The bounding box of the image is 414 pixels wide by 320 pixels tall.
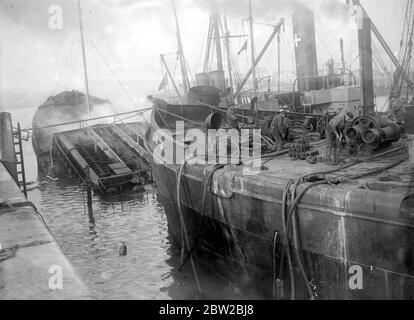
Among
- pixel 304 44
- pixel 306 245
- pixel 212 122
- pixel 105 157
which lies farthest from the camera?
pixel 105 157

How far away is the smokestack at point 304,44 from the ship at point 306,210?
7.16 metres

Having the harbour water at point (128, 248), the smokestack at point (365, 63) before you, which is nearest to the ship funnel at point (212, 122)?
the harbour water at point (128, 248)

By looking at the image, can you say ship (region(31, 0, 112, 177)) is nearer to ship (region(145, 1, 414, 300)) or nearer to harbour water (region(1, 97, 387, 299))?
harbour water (region(1, 97, 387, 299))

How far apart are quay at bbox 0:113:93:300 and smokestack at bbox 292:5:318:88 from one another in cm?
1495

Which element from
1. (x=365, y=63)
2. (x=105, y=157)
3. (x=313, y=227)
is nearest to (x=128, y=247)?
(x=313, y=227)

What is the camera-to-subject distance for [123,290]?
369 inches

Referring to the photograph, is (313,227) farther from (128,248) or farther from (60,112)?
(60,112)

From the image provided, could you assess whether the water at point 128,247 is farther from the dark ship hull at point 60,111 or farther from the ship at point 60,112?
the dark ship hull at point 60,111

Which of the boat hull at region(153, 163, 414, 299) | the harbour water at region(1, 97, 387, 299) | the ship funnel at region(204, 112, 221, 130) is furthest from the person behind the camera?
the ship funnel at region(204, 112, 221, 130)

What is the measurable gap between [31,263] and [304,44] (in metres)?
16.8

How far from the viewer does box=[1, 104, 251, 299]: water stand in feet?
30.5

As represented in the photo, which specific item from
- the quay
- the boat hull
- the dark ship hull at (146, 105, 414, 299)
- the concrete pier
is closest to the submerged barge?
the boat hull

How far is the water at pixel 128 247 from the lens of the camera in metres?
9.28

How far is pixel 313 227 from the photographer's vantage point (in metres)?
5.82
